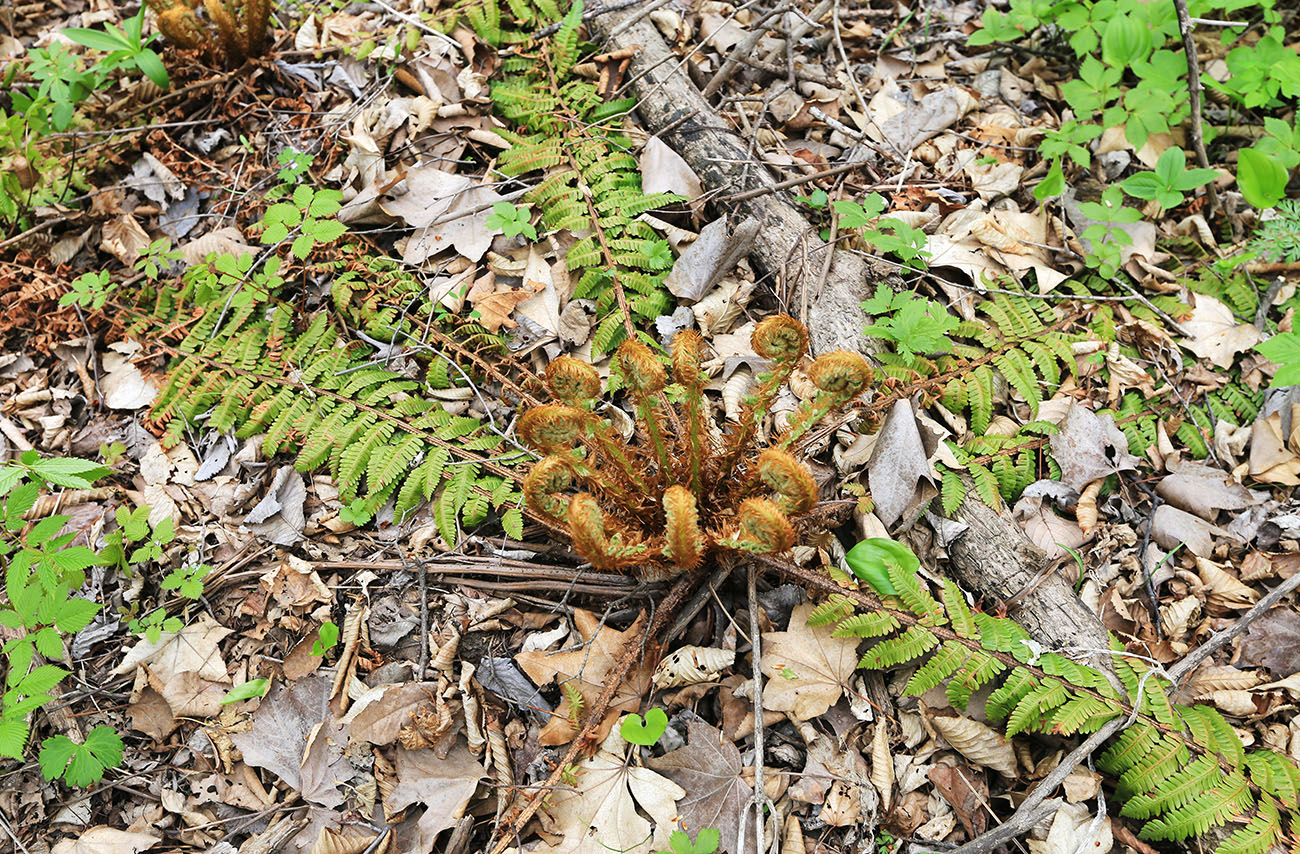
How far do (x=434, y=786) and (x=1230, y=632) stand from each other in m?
2.59

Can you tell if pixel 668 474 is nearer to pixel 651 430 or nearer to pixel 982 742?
pixel 651 430

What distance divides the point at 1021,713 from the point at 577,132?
2902mm

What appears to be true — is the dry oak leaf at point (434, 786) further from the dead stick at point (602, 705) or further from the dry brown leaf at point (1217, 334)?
the dry brown leaf at point (1217, 334)

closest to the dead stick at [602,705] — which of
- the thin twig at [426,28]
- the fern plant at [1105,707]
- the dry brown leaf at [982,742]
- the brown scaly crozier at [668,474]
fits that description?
the brown scaly crozier at [668,474]

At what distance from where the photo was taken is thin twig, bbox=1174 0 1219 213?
338 centimetres

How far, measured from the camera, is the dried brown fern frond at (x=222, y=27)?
377 centimetres

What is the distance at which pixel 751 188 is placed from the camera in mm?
3525

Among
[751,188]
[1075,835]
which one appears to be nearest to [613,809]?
[1075,835]

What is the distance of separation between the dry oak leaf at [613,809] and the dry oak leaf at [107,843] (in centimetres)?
135

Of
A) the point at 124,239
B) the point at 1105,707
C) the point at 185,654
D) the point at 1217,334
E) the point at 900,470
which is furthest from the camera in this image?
the point at 124,239

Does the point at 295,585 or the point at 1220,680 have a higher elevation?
the point at 295,585

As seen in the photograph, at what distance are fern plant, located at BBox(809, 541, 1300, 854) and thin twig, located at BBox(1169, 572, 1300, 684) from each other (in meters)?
0.12

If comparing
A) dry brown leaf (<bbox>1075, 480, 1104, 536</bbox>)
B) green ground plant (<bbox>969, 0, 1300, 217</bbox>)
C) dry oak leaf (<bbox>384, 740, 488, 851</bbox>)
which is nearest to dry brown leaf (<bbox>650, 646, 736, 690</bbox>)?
dry oak leaf (<bbox>384, 740, 488, 851</bbox>)

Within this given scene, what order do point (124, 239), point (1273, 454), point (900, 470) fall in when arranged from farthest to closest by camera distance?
point (124, 239) → point (1273, 454) → point (900, 470)
